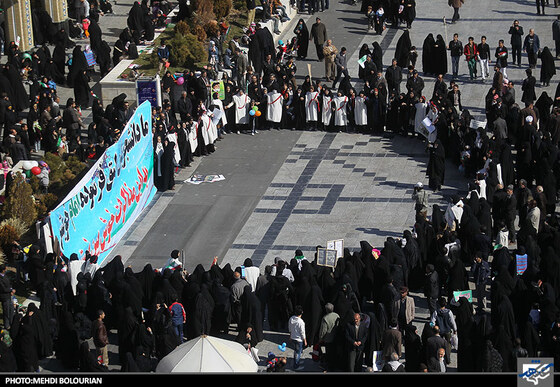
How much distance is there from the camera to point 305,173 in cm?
3138

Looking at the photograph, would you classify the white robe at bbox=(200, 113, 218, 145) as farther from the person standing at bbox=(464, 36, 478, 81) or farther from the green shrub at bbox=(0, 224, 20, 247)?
the person standing at bbox=(464, 36, 478, 81)

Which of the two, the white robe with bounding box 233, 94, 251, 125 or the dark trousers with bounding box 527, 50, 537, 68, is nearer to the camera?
the white robe with bounding box 233, 94, 251, 125

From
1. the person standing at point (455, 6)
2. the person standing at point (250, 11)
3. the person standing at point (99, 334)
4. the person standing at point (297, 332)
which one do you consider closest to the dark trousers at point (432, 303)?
the person standing at point (297, 332)

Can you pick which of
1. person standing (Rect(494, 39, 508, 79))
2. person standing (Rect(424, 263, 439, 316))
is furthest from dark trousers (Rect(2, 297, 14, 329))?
person standing (Rect(494, 39, 508, 79))

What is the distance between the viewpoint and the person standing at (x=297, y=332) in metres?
22.2

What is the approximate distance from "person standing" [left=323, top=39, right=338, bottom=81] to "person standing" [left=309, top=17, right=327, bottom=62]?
5.82ft

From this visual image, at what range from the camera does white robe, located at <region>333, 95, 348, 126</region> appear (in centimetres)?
3316

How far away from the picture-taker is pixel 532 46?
3669 cm

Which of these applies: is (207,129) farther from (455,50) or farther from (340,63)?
(455,50)

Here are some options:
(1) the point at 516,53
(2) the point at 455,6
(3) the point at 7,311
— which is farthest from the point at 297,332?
(2) the point at 455,6

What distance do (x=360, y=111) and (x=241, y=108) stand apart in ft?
9.92

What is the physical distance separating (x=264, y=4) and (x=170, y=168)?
11132 millimetres

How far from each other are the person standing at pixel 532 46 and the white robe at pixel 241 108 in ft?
28.2
